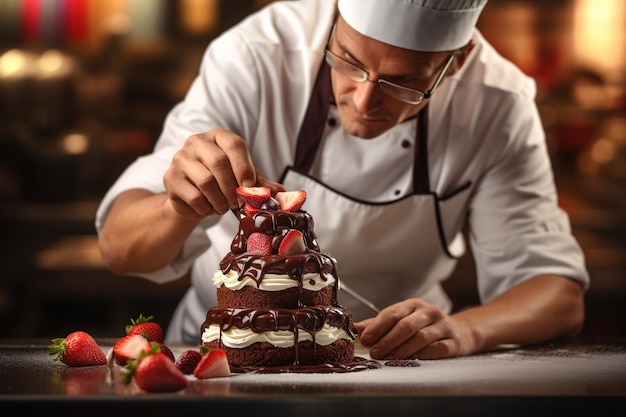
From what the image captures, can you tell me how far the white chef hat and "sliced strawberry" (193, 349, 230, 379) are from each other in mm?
958

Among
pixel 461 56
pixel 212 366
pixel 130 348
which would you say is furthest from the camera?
pixel 461 56

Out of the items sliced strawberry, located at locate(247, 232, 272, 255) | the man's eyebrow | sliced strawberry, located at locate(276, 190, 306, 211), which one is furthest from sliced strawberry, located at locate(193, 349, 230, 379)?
the man's eyebrow

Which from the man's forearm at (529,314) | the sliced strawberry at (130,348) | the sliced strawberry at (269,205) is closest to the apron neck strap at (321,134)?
the man's forearm at (529,314)

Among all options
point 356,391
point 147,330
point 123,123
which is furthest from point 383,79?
point 123,123

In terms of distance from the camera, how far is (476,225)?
2.86 metres

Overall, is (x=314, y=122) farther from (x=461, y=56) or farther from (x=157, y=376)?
(x=157, y=376)

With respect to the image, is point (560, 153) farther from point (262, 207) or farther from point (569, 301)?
point (262, 207)

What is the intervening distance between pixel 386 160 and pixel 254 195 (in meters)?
0.78

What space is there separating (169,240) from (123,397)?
3.03 feet

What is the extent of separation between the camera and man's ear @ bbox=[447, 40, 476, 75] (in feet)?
8.34

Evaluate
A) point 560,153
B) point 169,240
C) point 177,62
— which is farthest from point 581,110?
point 169,240

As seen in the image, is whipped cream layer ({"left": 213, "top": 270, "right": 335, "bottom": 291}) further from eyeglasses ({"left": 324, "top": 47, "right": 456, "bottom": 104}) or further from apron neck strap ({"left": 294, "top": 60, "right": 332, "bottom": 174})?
apron neck strap ({"left": 294, "top": 60, "right": 332, "bottom": 174})

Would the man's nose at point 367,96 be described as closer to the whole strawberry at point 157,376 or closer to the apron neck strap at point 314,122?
the apron neck strap at point 314,122

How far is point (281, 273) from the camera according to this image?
1.96 m
